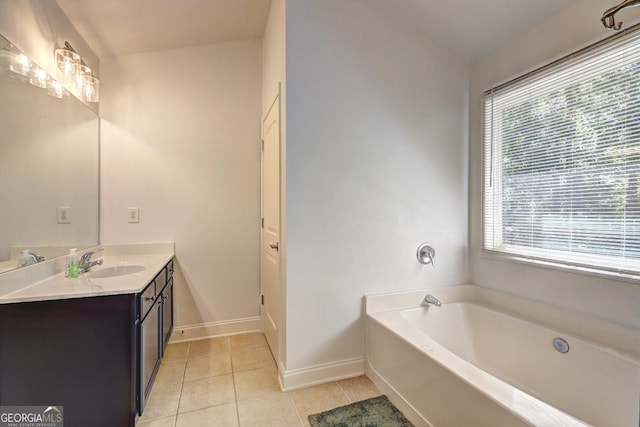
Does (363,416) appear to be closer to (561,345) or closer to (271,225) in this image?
(561,345)

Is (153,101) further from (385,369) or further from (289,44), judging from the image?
(385,369)

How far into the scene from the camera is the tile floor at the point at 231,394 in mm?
1606

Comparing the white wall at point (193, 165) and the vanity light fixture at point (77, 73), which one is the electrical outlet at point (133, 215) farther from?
the vanity light fixture at point (77, 73)

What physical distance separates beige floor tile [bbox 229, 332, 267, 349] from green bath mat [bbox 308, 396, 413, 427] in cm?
104

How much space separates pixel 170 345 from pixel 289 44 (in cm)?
254

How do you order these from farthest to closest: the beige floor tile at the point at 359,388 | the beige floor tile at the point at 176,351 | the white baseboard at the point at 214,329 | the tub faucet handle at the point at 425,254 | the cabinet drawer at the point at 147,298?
the white baseboard at the point at 214,329, the beige floor tile at the point at 176,351, the tub faucet handle at the point at 425,254, the beige floor tile at the point at 359,388, the cabinet drawer at the point at 147,298

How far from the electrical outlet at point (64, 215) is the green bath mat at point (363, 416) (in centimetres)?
199

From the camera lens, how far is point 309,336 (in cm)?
189

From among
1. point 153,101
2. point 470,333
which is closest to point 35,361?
point 153,101

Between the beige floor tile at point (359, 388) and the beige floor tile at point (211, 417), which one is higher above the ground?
the beige floor tile at point (359, 388)

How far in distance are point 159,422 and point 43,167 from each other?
64.7 inches

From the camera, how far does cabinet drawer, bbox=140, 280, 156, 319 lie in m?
1.57

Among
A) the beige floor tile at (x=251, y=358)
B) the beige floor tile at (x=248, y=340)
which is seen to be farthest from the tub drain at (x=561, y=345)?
the beige floor tile at (x=248, y=340)

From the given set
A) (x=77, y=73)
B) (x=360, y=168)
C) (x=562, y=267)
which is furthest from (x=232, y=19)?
(x=562, y=267)
